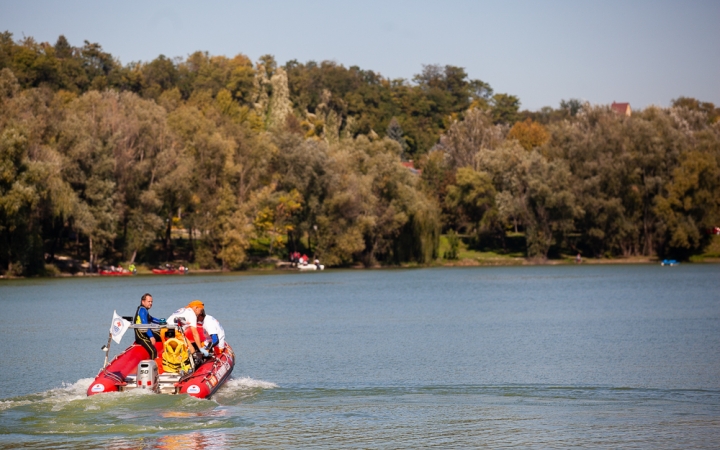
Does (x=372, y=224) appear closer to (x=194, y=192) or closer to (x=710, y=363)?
(x=194, y=192)

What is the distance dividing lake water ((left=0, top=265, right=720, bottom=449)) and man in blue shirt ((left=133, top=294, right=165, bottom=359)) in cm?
148

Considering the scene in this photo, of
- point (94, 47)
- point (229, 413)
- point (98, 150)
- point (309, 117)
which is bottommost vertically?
point (229, 413)

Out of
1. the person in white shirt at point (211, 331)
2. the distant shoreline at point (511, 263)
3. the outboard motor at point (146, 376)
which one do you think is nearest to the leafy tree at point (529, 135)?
the distant shoreline at point (511, 263)

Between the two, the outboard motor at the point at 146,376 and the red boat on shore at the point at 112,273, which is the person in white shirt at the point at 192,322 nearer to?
the outboard motor at the point at 146,376

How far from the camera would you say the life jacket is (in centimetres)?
1839

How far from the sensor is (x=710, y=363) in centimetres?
2292

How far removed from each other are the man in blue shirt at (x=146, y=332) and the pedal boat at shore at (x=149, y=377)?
0.41 ft

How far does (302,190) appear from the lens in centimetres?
7019

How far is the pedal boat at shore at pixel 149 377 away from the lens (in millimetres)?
17609

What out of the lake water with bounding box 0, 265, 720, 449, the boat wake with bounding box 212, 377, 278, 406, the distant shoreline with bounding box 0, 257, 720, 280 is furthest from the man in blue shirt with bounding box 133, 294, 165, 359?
the distant shoreline with bounding box 0, 257, 720, 280

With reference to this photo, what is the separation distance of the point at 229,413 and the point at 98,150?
4721 cm

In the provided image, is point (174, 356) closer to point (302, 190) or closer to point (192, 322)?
point (192, 322)

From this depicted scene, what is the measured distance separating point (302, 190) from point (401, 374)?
4873 cm

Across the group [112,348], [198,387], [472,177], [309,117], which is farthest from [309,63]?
[198,387]
